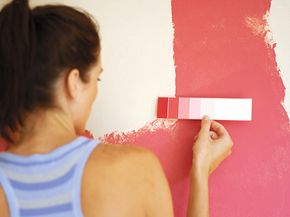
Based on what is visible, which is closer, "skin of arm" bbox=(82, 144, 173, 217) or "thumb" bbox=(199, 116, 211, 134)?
"skin of arm" bbox=(82, 144, 173, 217)

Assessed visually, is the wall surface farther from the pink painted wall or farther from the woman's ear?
the woman's ear

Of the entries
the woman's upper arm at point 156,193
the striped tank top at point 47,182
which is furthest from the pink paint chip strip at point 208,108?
the striped tank top at point 47,182

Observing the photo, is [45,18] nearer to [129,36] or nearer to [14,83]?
[14,83]

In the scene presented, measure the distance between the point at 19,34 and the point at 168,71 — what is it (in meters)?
0.51

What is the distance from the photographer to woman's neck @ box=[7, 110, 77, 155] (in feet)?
2.54

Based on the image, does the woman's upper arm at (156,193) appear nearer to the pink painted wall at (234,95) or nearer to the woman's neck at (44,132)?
the woman's neck at (44,132)

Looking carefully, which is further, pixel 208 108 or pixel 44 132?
pixel 208 108

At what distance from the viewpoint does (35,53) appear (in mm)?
739

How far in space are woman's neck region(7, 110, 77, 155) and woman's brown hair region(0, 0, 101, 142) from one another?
0.02 m

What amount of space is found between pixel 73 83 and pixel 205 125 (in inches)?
17.3

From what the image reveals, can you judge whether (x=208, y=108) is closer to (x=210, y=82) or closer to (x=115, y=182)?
(x=210, y=82)

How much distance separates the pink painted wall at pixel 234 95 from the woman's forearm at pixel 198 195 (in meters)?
0.09

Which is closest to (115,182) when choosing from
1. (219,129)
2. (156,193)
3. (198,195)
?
(156,193)

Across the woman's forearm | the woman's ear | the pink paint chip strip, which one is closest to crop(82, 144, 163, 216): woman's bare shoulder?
the woman's ear
